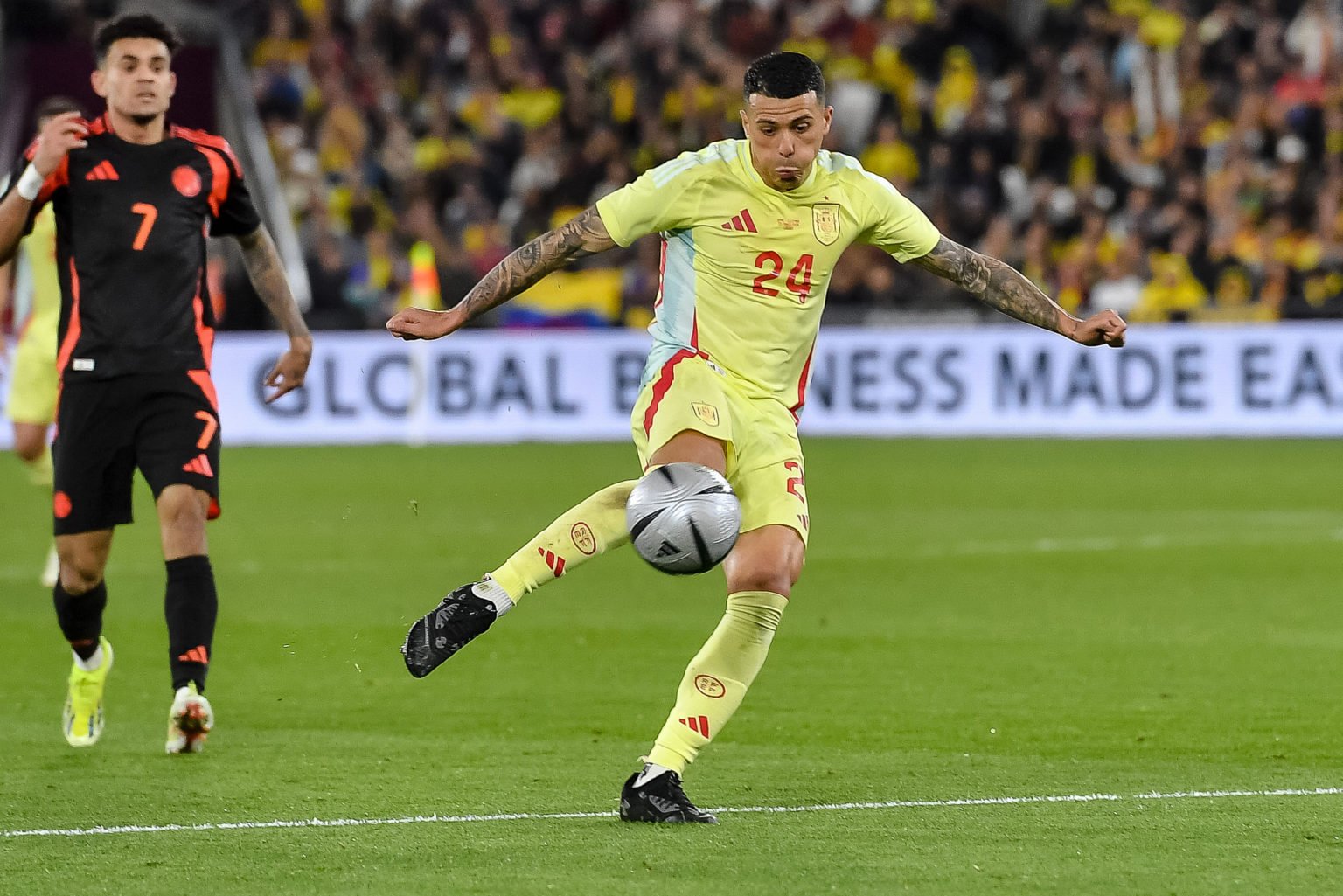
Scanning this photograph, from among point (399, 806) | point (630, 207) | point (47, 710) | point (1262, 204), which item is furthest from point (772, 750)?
point (1262, 204)

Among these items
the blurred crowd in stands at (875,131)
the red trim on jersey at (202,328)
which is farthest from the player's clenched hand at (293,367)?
the blurred crowd in stands at (875,131)

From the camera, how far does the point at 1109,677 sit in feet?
29.4

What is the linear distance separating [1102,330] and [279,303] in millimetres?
2820

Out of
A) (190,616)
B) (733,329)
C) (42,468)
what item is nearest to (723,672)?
(733,329)

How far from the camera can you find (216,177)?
293 inches

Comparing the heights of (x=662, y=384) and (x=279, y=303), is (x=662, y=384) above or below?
below

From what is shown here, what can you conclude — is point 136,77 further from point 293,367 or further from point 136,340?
point 293,367

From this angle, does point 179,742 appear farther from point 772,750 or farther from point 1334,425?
point 1334,425

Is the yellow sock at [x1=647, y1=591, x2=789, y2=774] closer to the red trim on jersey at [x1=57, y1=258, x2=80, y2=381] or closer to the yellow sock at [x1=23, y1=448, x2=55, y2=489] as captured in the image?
the red trim on jersey at [x1=57, y1=258, x2=80, y2=381]

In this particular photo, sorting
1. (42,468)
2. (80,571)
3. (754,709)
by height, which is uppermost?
(80,571)

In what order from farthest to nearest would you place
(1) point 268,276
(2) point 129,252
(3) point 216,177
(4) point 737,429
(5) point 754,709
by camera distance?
1. (5) point 754,709
2. (1) point 268,276
3. (3) point 216,177
4. (2) point 129,252
5. (4) point 737,429

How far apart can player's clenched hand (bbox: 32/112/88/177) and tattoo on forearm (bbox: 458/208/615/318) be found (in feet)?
4.91

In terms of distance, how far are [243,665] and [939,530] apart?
20.3ft

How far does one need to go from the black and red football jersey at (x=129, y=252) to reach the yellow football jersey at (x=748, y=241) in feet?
5.50
